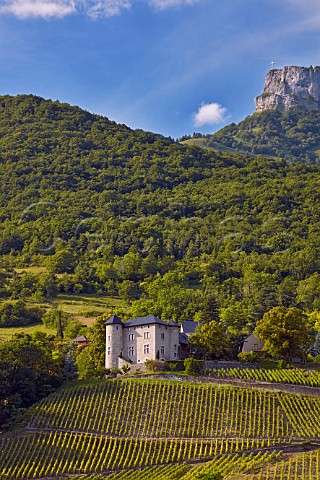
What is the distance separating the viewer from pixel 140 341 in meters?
74.7

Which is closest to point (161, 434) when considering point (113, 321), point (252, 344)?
point (113, 321)

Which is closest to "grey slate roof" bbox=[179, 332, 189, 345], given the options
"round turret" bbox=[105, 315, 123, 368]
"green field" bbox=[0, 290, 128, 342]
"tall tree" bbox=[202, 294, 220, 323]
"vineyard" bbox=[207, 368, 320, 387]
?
"tall tree" bbox=[202, 294, 220, 323]

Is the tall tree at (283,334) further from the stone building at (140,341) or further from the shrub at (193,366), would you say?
the stone building at (140,341)

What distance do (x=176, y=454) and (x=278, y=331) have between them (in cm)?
2124

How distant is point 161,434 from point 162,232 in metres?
94.5

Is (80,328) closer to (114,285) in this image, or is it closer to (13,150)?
(114,285)

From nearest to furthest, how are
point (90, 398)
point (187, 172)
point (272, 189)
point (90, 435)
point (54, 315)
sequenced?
point (90, 435) < point (90, 398) < point (54, 315) < point (272, 189) < point (187, 172)

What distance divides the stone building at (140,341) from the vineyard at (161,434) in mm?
6102

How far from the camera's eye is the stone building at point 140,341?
243 ft

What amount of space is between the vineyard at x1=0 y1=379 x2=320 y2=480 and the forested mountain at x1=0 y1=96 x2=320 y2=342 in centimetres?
2410

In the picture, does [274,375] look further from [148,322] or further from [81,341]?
[81,341]

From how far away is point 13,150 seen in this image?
649 ft

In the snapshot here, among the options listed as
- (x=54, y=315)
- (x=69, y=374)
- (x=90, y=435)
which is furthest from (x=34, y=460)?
(x=54, y=315)

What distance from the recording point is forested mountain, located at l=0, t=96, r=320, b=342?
117 metres
